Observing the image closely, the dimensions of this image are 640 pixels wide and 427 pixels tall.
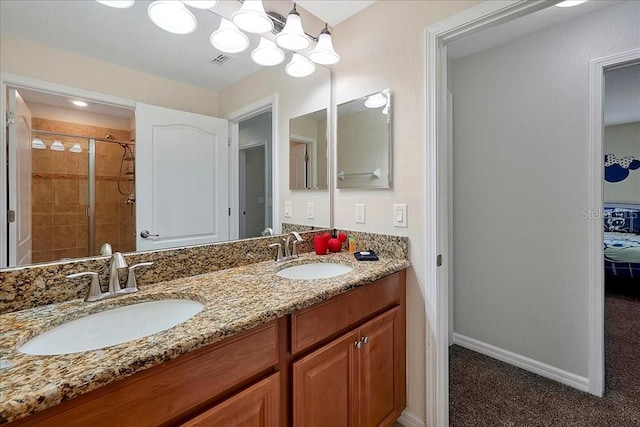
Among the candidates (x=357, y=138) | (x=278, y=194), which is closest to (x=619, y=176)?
(x=357, y=138)

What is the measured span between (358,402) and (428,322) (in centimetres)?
53

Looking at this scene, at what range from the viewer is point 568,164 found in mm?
1908

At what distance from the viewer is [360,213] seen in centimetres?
182

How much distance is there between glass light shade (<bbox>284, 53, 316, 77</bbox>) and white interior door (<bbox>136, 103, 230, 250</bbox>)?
0.62 m

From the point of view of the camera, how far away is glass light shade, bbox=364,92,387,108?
169 cm

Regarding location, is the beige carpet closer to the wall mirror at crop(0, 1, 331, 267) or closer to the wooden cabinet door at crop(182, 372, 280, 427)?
the wooden cabinet door at crop(182, 372, 280, 427)

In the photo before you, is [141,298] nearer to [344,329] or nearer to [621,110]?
[344,329]

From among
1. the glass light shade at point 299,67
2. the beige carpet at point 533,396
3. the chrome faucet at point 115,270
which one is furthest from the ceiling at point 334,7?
the beige carpet at point 533,396

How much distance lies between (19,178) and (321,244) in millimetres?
1300

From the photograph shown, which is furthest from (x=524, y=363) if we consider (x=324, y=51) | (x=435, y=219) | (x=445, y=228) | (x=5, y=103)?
(x=5, y=103)

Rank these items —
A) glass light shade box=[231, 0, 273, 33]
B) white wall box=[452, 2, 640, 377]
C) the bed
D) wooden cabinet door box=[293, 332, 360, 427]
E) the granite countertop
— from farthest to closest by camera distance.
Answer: the bed
white wall box=[452, 2, 640, 377]
glass light shade box=[231, 0, 273, 33]
wooden cabinet door box=[293, 332, 360, 427]
the granite countertop

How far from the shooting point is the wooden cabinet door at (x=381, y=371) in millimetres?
1303

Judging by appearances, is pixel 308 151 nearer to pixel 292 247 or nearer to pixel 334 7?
pixel 292 247

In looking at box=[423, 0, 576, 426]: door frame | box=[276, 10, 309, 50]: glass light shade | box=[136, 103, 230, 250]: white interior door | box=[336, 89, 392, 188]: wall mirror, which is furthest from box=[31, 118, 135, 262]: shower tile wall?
box=[423, 0, 576, 426]: door frame
